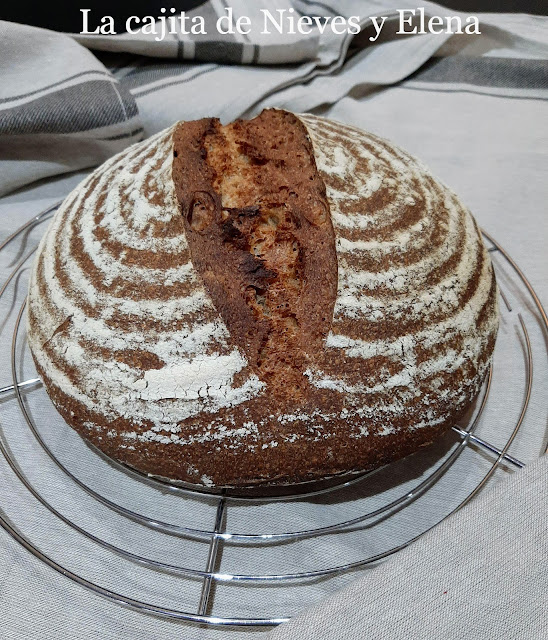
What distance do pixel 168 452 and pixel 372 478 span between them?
44 centimetres

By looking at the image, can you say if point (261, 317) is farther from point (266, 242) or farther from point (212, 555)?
point (212, 555)

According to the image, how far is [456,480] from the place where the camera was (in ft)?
4.03

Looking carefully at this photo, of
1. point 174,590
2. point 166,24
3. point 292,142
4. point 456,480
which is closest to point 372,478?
point 456,480

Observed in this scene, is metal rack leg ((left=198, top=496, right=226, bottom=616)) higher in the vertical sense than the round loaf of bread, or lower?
lower

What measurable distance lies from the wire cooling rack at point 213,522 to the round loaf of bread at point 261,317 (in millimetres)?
142

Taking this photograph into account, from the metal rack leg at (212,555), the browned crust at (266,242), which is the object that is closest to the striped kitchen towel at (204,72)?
the browned crust at (266,242)

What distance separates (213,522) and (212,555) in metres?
0.08

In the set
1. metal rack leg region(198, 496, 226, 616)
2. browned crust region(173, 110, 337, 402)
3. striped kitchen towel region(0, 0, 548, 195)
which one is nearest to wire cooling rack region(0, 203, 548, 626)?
metal rack leg region(198, 496, 226, 616)

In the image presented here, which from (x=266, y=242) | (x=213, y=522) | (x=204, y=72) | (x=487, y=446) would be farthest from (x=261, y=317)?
(x=204, y=72)

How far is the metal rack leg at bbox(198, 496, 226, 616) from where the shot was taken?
41.7 inches

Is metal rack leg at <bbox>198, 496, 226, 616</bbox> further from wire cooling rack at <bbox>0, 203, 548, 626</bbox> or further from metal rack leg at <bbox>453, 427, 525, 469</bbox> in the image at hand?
metal rack leg at <bbox>453, 427, 525, 469</bbox>

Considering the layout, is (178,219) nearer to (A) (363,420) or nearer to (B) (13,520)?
(A) (363,420)

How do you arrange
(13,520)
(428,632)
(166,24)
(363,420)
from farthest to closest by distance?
(166,24) < (13,520) < (363,420) < (428,632)

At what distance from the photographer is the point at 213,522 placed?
1.18m
